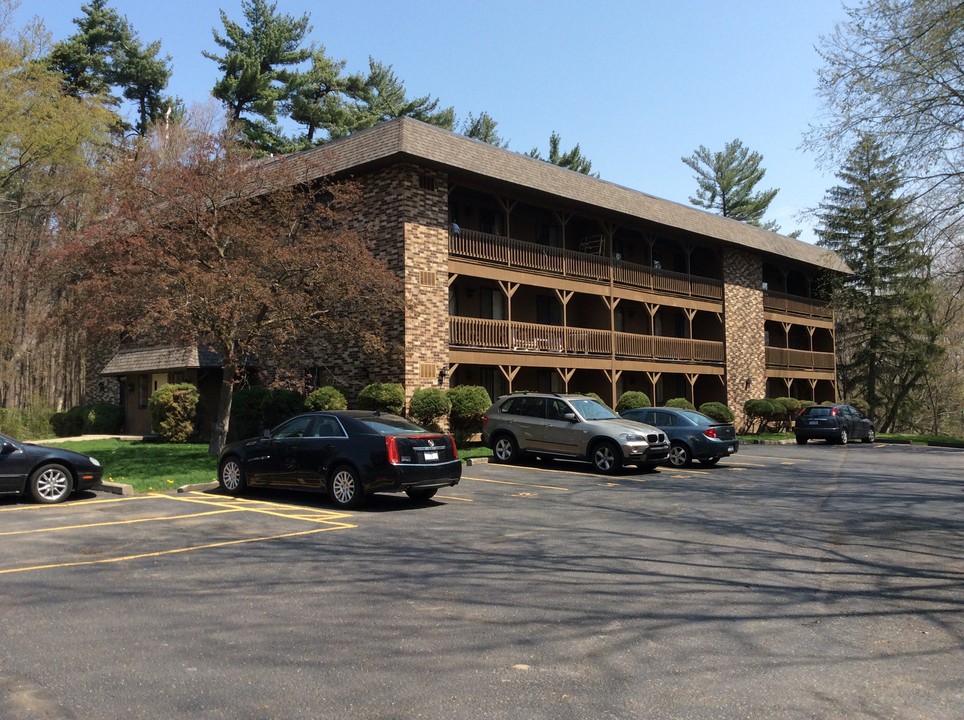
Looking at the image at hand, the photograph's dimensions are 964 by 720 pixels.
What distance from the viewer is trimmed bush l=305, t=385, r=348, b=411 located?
839 inches

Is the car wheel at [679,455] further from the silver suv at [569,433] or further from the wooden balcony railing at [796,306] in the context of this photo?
the wooden balcony railing at [796,306]

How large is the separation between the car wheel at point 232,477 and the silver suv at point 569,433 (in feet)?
24.2

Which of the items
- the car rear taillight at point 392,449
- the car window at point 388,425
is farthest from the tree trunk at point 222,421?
the car rear taillight at point 392,449

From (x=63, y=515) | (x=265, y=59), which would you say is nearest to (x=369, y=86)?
(x=265, y=59)

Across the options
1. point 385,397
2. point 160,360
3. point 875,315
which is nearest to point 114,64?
point 160,360

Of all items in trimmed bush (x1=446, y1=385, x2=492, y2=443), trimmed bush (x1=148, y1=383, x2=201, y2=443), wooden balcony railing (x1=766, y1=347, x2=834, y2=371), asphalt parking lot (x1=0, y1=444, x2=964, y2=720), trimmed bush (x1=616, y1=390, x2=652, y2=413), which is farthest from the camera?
wooden balcony railing (x1=766, y1=347, x2=834, y2=371)

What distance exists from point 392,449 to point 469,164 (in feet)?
46.6

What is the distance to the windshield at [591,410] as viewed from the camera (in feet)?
60.1

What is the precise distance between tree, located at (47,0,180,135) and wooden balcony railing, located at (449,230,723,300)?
26.4 meters

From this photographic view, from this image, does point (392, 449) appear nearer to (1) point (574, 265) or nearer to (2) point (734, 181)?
(1) point (574, 265)

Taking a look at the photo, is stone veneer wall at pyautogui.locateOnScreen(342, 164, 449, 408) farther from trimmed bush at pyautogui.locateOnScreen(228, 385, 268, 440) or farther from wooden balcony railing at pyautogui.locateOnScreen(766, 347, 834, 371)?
wooden balcony railing at pyautogui.locateOnScreen(766, 347, 834, 371)

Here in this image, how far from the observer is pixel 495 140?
55094mm

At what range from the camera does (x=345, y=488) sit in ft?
39.5

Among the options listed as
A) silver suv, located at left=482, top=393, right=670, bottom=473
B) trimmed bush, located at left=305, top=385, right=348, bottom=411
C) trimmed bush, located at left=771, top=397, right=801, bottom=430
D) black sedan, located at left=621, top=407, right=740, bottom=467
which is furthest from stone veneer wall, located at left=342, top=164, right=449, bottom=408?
trimmed bush, located at left=771, top=397, right=801, bottom=430
